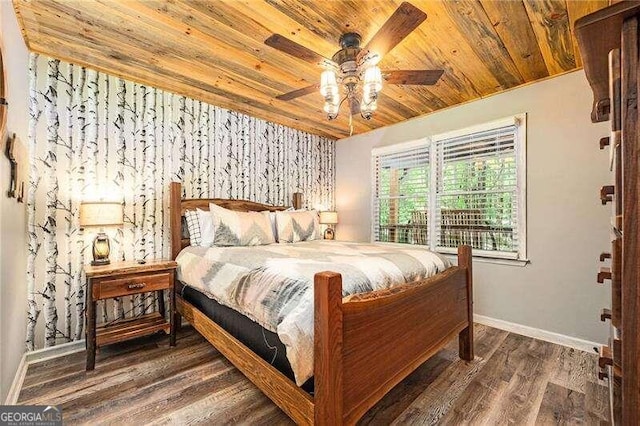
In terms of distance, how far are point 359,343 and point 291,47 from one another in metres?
1.70

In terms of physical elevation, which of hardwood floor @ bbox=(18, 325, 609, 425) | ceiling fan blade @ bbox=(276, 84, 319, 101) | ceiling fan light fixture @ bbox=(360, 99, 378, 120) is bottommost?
hardwood floor @ bbox=(18, 325, 609, 425)

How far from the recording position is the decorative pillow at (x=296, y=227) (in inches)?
125

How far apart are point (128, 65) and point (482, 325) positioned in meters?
4.26

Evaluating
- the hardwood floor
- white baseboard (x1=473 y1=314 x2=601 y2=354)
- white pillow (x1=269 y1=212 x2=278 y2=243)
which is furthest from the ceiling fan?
white baseboard (x1=473 y1=314 x2=601 y2=354)

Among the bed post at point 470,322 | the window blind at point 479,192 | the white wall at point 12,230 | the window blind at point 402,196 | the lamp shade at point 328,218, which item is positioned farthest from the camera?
the lamp shade at point 328,218

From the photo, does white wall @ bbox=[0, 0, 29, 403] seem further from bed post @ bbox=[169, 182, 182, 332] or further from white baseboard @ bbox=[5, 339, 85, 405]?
bed post @ bbox=[169, 182, 182, 332]

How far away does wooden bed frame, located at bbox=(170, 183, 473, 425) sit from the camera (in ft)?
3.66

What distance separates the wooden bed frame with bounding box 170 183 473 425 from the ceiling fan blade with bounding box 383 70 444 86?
1.37 m

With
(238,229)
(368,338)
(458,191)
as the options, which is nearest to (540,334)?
(458,191)

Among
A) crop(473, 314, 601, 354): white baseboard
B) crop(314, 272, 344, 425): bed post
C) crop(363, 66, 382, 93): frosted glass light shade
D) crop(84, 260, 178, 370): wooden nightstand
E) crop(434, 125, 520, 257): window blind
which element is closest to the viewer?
crop(314, 272, 344, 425): bed post

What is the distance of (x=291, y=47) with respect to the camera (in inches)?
65.4

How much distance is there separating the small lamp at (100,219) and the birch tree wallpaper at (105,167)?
18 cm

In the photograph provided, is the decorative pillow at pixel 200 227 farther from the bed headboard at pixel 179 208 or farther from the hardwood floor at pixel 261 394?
the hardwood floor at pixel 261 394

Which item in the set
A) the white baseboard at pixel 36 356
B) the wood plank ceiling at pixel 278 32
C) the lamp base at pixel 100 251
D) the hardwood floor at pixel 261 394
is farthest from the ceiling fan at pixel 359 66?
the white baseboard at pixel 36 356
